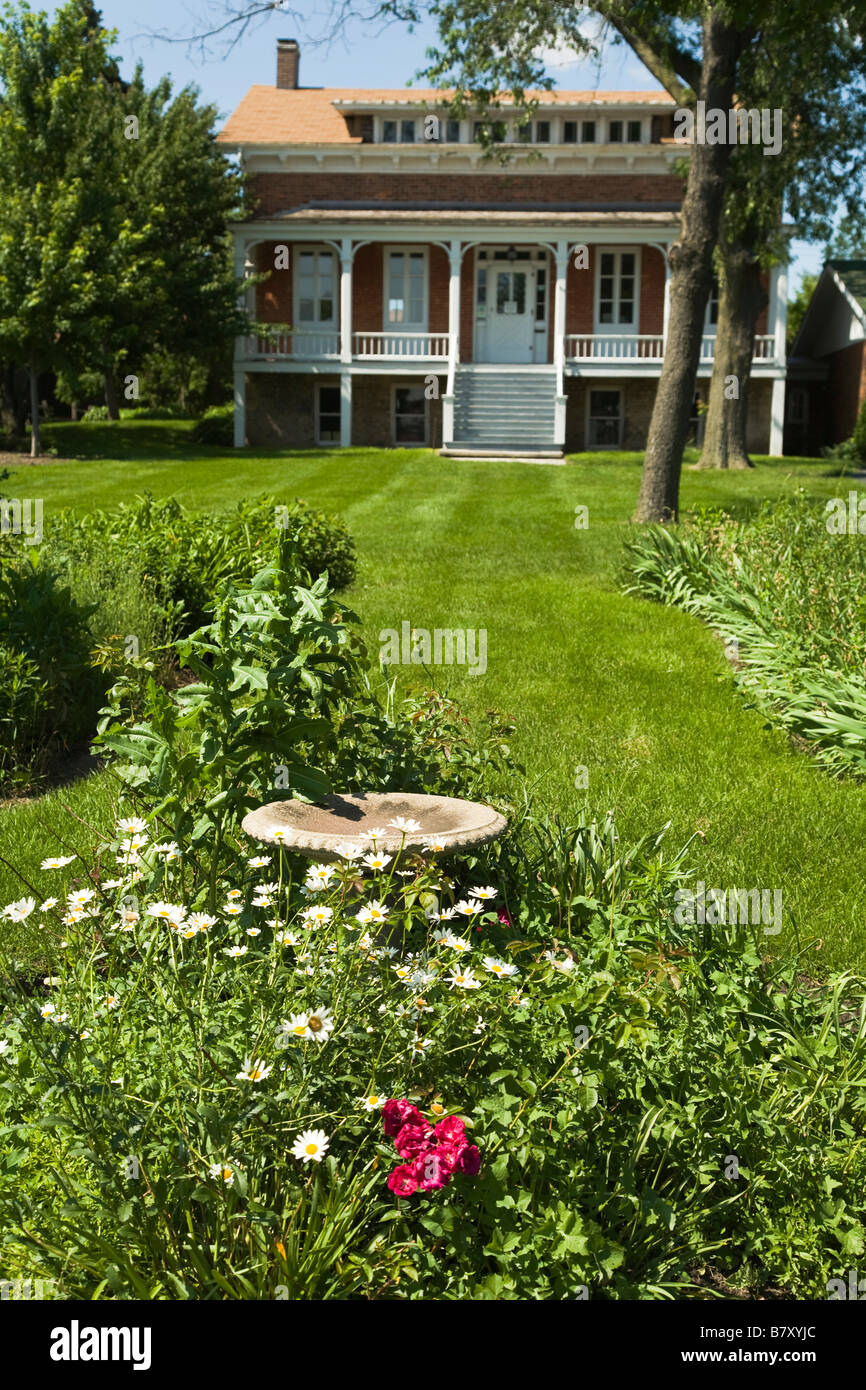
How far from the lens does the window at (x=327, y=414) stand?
28.7 meters

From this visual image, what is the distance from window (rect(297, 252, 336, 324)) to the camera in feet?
94.9

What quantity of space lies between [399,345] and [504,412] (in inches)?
137

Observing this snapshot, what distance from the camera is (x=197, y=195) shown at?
1067 inches

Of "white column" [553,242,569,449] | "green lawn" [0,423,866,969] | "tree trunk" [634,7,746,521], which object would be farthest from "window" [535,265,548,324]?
"tree trunk" [634,7,746,521]

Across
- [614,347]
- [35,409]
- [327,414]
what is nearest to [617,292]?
[614,347]

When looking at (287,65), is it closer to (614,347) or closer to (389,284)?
(389,284)

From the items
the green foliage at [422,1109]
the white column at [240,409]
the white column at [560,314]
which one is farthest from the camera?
the white column at [240,409]

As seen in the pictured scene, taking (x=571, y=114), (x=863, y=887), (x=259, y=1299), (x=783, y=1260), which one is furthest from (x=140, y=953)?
(x=571, y=114)

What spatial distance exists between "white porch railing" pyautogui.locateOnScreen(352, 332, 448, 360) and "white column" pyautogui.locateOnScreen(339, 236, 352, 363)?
29 centimetres

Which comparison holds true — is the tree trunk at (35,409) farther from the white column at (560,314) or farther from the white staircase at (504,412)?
the white column at (560,314)

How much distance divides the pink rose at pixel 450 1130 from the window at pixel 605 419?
26.6 metres

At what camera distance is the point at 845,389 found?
101 ft

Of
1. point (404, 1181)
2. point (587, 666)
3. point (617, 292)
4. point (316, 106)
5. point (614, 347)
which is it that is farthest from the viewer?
point (316, 106)

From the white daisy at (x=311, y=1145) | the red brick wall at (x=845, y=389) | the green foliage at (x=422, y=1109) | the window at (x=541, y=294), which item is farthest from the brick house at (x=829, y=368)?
the white daisy at (x=311, y=1145)
